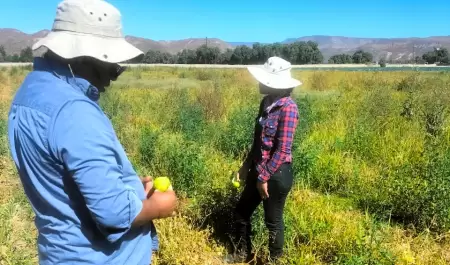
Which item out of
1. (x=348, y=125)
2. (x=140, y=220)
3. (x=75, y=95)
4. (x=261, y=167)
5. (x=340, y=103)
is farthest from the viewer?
(x=340, y=103)

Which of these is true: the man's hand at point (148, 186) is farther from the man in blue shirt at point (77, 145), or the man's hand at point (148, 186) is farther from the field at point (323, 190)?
the field at point (323, 190)

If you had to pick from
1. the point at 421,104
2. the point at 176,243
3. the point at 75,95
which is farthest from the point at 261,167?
the point at 421,104

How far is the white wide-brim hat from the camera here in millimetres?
2945

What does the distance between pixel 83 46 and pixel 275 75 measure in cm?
198

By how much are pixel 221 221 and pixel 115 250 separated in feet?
8.67

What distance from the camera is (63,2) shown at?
1260mm

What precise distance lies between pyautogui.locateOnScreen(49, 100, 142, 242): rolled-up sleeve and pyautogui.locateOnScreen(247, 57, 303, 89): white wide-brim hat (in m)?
1.85

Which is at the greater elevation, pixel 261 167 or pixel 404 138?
pixel 261 167

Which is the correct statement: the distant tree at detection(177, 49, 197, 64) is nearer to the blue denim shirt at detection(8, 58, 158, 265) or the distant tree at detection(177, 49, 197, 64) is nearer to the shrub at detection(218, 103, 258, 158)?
the shrub at detection(218, 103, 258, 158)

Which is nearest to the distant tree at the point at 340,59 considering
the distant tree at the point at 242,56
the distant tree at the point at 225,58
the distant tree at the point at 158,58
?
the distant tree at the point at 242,56

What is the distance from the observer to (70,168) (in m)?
1.17

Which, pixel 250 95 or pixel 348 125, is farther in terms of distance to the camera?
pixel 250 95

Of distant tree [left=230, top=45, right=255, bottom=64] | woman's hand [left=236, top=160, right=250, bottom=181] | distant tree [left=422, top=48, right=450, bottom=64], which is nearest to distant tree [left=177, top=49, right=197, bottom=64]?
distant tree [left=230, top=45, right=255, bottom=64]

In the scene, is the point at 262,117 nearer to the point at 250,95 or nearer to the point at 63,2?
the point at 63,2
